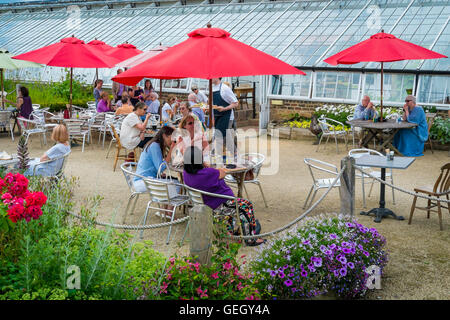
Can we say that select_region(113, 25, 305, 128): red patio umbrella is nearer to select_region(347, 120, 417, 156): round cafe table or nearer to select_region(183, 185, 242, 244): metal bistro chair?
select_region(183, 185, 242, 244): metal bistro chair

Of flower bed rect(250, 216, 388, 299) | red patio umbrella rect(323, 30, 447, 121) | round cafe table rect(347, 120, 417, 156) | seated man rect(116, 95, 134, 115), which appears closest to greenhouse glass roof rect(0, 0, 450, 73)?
round cafe table rect(347, 120, 417, 156)

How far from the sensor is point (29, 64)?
1330cm

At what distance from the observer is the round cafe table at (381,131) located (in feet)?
34.5

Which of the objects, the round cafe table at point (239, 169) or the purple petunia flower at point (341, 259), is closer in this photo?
the purple petunia flower at point (341, 259)

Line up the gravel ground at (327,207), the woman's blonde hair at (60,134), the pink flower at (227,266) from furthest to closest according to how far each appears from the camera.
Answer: the woman's blonde hair at (60,134) → the gravel ground at (327,207) → the pink flower at (227,266)

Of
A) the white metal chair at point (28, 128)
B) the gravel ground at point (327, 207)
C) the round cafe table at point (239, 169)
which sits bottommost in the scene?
the gravel ground at point (327, 207)

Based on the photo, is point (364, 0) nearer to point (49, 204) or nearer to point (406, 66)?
point (406, 66)

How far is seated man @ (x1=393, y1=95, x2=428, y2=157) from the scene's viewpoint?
10.8m

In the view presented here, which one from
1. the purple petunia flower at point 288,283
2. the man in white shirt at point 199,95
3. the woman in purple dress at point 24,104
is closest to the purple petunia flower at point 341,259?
the purple petunia flower at point 288,283

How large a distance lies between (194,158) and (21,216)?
2.23 meters

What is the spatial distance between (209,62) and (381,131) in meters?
6.52

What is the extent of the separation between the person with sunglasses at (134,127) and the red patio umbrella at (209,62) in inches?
106

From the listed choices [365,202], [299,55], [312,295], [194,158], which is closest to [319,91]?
[299,55]

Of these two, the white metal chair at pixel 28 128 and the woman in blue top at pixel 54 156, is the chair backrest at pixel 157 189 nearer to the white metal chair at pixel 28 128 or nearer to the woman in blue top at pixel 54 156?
the woman in blue top at pixel 54 156
